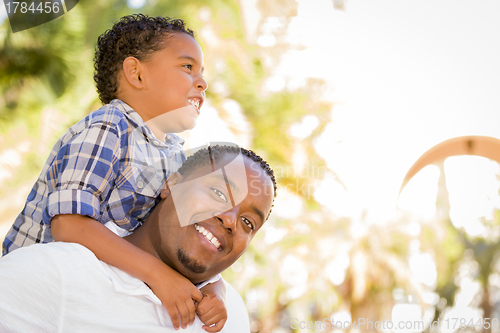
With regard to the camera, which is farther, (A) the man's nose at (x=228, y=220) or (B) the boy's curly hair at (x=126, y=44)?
(B) the boy's curly hair at (x=126, y=44)

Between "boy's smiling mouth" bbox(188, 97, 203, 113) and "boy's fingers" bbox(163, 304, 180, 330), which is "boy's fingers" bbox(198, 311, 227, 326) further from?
"boy's smiling mouth" bbox(188, 97, 203, 113)

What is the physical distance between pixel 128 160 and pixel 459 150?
3261 millimetres

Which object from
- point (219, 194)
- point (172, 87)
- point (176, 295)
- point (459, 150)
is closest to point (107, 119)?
point (172, 87)

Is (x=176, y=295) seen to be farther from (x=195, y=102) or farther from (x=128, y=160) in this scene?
(x=195, y=102)

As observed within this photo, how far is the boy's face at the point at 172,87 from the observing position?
1029 mm

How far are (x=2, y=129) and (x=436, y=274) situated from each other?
13.6 ft

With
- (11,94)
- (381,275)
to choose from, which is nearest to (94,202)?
(11,94)

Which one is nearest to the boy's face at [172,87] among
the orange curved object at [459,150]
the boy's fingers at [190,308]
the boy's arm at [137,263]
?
the boy's arm at [137,263]

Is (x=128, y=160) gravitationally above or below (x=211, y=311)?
above

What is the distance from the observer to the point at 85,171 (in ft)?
2.68

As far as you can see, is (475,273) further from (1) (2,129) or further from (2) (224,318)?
(1) (2,129)

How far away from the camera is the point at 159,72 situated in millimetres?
1043

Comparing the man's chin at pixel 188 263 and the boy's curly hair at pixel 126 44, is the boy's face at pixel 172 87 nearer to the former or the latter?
the boy's curly hair at pixel 126 44

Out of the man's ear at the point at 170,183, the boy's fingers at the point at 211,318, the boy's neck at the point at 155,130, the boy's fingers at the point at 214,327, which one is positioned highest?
the boy's neck at the point at 155,130
